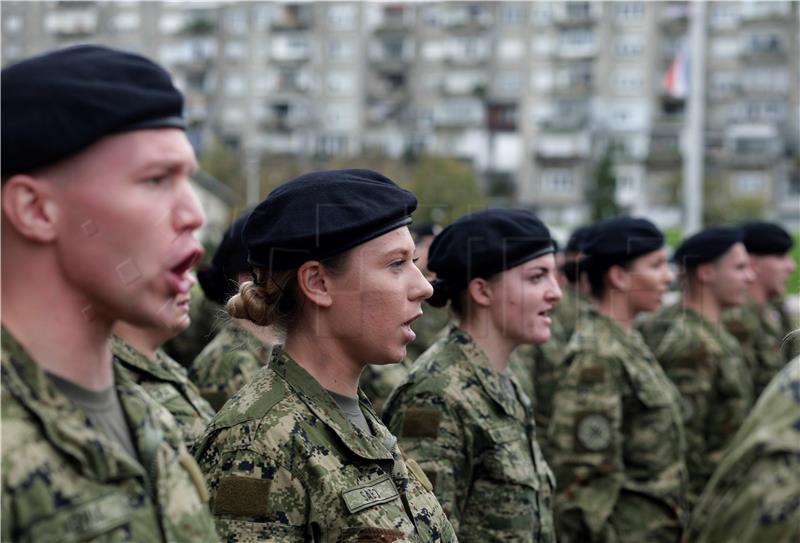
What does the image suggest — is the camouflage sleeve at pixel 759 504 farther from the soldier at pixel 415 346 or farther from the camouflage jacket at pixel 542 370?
the camouflage jacket at pixel 542 370

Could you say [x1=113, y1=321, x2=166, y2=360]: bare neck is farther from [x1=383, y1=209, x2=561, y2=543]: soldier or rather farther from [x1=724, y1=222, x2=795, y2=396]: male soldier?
[x1=724, y1=222, x2=795, y2=396]: male soldier

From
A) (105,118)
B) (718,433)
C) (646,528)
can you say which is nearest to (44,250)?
(105,118)

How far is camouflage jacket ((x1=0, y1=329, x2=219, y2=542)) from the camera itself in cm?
207

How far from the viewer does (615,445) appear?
6.16 meters

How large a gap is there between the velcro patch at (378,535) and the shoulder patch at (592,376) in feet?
10.8

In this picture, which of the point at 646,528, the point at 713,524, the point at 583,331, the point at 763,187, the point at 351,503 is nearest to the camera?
the point at 713,524

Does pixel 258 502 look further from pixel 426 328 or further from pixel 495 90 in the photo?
pixel 495 90

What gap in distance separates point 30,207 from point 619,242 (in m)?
5.51

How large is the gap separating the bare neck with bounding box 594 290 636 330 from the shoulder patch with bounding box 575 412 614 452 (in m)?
0.89

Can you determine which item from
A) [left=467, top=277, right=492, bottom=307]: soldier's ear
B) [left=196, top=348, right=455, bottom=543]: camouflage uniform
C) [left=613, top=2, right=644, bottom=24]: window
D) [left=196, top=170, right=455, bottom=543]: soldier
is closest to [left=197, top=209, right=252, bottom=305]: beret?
[left=467, top=277, right=492, bottom=307]: soldier's ear

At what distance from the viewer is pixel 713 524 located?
7.19ft

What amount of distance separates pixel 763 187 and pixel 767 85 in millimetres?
7651

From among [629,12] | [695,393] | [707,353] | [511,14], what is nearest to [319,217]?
[695,393]

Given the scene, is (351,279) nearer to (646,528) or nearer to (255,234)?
(255,234)
